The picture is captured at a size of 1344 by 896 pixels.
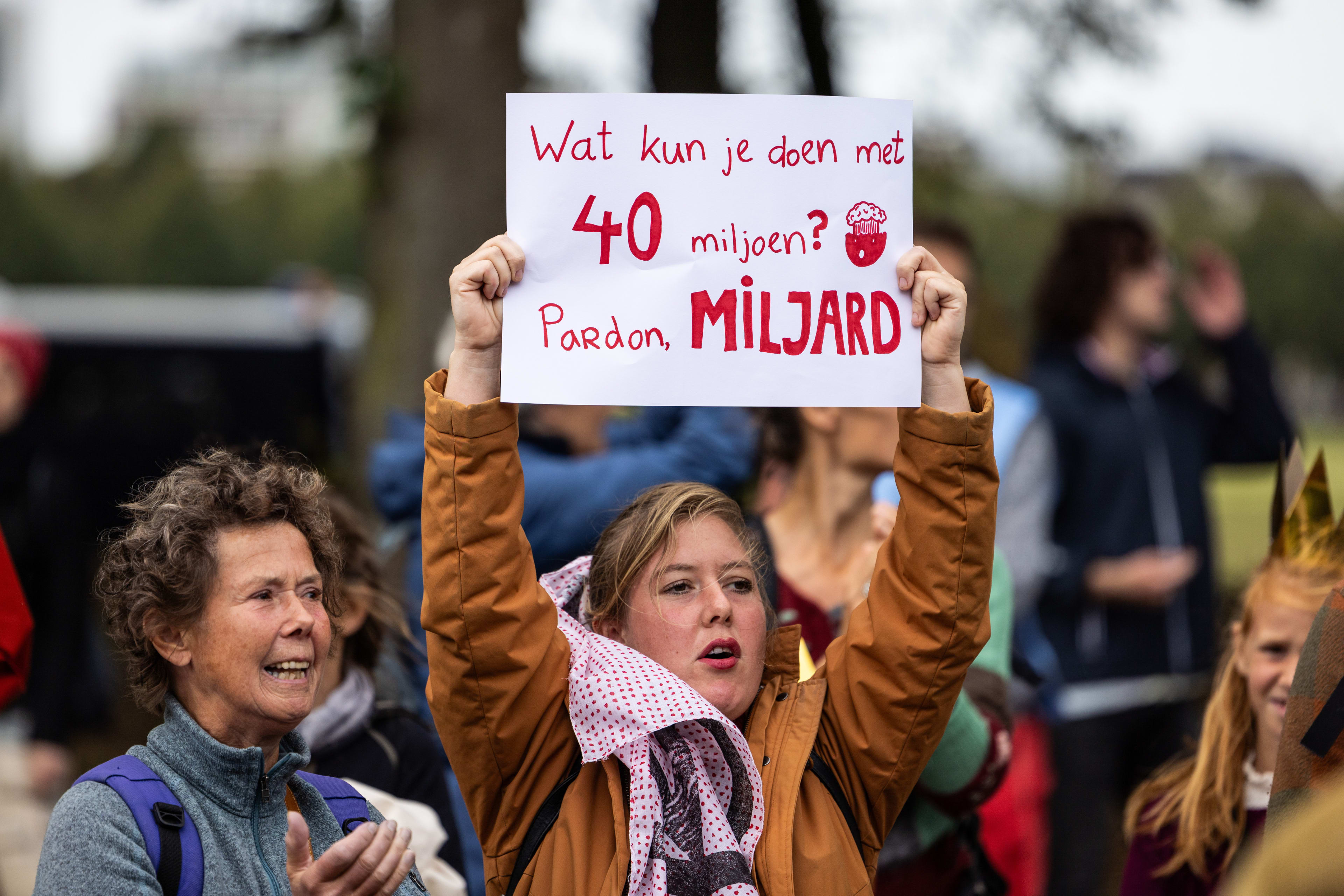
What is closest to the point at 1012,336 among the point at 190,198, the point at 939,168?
the point at 939,168

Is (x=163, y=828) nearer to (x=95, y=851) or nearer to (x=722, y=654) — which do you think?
(x=95, y=851)

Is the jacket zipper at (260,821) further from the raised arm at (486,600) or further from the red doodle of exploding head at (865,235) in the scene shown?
the red doodle of exploding head at (865,235)

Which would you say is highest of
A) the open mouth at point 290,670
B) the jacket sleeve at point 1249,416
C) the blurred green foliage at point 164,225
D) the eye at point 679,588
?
the blurred green foliage at point 164,225

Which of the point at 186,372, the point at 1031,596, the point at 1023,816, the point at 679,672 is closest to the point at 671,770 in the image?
the point at 679,672

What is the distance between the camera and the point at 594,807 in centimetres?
218

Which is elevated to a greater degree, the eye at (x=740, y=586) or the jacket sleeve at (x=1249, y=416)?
the jacket sleeve at (x=1249, y=416)

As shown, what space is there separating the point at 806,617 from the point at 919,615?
0.76 m

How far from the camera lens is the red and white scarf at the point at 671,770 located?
2076mm

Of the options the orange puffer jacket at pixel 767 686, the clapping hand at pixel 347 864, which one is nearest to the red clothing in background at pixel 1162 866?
the orange puffer jacket at pixel 767 686

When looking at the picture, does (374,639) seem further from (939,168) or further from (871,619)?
(939,168)

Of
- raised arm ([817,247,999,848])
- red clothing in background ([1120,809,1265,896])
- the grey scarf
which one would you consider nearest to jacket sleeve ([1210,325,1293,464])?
red clothing in background ([1120,809,1265,896])

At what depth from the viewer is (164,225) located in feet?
121

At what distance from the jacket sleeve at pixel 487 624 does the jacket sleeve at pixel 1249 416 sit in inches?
136

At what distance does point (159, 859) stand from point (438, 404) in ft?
2.42
